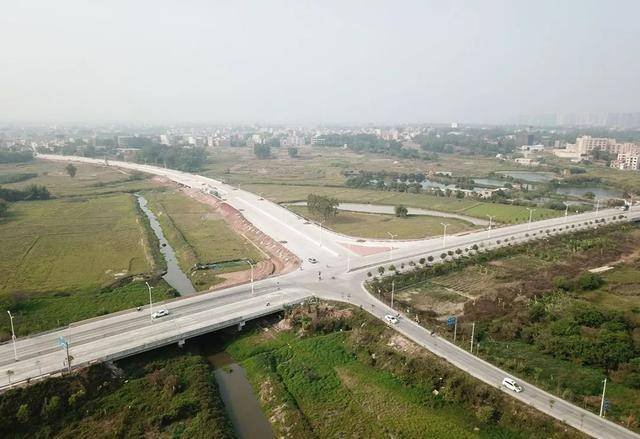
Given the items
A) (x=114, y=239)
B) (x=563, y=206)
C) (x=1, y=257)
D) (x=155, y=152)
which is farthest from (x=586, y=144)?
(x=1, y=257)

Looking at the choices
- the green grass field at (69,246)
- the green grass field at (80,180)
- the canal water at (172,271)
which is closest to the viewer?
the canal water at (172,271)

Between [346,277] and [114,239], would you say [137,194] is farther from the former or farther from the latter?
[346,277]

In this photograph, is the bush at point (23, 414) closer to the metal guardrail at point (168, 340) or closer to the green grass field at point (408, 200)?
the metal guardrail at point (168, 340)

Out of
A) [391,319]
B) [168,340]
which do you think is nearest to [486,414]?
[391,319]

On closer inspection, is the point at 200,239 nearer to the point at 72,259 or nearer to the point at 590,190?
the point at 72,259

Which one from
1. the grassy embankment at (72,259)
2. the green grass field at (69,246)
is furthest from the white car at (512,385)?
the green grass field at (69,246)

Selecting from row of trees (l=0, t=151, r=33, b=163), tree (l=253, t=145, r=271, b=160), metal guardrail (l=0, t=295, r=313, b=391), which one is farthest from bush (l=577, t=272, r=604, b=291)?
row of trees (l=0, t=151, r=33, b=163)

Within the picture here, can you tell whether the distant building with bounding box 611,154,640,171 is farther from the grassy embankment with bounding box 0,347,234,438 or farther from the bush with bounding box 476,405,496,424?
the grassy embankment with bounding box 0,347,234,438
